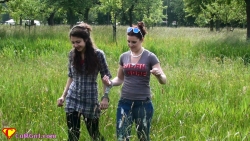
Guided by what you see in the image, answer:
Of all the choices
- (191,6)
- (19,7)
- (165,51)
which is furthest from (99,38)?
(191,6)

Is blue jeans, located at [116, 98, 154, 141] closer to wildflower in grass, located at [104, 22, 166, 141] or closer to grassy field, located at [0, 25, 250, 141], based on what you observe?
wildflower in grass, located at [104, 22, 166, 141]

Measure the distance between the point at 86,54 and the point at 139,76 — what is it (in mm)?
600

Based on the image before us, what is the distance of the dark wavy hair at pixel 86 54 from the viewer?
11.1ft

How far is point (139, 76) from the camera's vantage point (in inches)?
132

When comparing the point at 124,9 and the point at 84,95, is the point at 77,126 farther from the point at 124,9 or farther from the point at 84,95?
the point at 124,9

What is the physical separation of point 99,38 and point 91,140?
10.4 metres

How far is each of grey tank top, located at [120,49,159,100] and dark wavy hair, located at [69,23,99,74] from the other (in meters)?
0.33

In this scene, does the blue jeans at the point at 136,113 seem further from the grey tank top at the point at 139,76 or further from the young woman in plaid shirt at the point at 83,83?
the young woman in plaid shirt at the point at 83,83

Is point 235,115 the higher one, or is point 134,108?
point 134,108

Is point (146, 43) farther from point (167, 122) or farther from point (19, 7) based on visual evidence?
point (167, 122)

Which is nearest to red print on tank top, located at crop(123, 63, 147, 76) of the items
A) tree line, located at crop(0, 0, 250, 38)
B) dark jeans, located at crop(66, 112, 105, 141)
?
dark jeans, located at crop(66, 112, 105, 141)

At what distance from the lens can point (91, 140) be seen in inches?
138

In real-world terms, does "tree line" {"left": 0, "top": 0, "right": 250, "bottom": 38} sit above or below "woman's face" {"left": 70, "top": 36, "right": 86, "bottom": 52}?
above

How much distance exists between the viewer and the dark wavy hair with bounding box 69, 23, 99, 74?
3.38m
